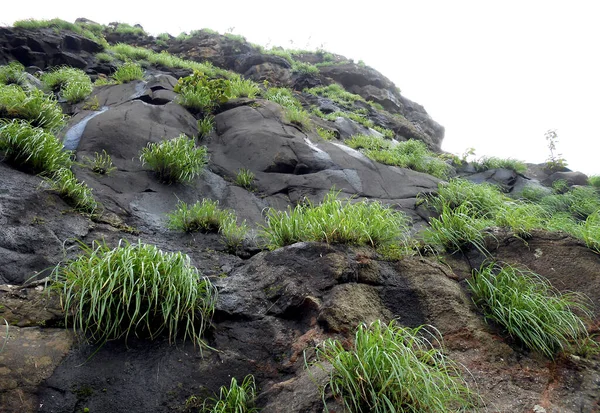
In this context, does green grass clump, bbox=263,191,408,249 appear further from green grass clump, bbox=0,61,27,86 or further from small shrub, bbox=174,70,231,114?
green grass clump, bbox=0,61,27,86

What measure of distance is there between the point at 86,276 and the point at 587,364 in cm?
428

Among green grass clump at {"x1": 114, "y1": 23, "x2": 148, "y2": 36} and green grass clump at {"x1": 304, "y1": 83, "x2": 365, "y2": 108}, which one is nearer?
green grass clump at {"x1": 304, "y1": 83, "x2": 365, "y2": 108}

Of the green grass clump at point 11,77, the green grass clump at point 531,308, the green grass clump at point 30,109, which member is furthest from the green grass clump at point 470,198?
the green grass clump at point 11,77

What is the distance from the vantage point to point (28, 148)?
18.2 feet

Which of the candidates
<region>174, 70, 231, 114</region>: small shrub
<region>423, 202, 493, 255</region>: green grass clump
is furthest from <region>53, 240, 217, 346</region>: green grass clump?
<region>174, 70, 231, 114</region>: small shrub

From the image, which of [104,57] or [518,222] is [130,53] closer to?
[104,57]

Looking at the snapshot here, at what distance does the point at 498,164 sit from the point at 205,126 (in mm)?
9476

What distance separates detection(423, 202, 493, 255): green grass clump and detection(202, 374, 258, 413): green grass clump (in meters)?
2.91

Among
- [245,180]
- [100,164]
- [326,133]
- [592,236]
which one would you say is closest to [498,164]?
[326,133]

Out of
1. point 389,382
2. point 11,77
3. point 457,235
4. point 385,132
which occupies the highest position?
point 457,235

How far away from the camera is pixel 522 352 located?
3.53 meters

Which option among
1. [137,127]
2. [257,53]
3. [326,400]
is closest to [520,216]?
[326,400]

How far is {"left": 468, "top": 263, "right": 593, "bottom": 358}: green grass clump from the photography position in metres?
3.54

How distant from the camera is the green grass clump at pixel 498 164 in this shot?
506 inches
